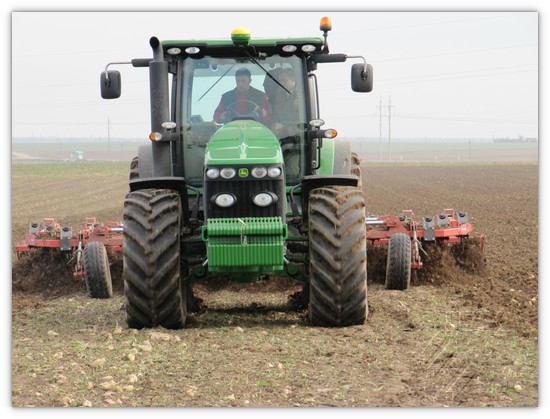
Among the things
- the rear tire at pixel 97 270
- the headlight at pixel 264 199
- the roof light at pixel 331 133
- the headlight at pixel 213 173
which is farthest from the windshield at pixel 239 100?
the rear tire at pixel 97 270

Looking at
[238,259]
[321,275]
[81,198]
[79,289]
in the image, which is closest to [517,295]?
[321,275]

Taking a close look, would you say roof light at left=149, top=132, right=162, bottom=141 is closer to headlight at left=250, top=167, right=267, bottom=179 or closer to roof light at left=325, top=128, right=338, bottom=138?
headlight at left=250, top=167, right=267, bottom=179

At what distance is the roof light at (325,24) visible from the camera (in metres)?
9.53

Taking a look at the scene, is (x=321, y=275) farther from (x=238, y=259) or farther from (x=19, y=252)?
(x=19, y=252)

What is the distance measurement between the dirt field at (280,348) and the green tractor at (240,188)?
1.57 feet

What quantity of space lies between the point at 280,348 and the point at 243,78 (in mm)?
3037

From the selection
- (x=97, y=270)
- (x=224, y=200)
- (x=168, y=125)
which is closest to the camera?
(x=224, y=200)

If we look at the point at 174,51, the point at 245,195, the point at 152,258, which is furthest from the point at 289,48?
the point at 152,258

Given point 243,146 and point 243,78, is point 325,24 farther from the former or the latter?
point 243,146

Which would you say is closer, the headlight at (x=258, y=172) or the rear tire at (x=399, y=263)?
the headlight at (x=258, y=172)

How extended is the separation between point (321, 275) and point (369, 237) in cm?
350

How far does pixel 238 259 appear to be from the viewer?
8734mm

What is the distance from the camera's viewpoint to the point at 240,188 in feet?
29.7

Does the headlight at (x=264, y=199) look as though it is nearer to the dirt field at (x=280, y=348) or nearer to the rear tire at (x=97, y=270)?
the dirt field at (x=280, y=348)
